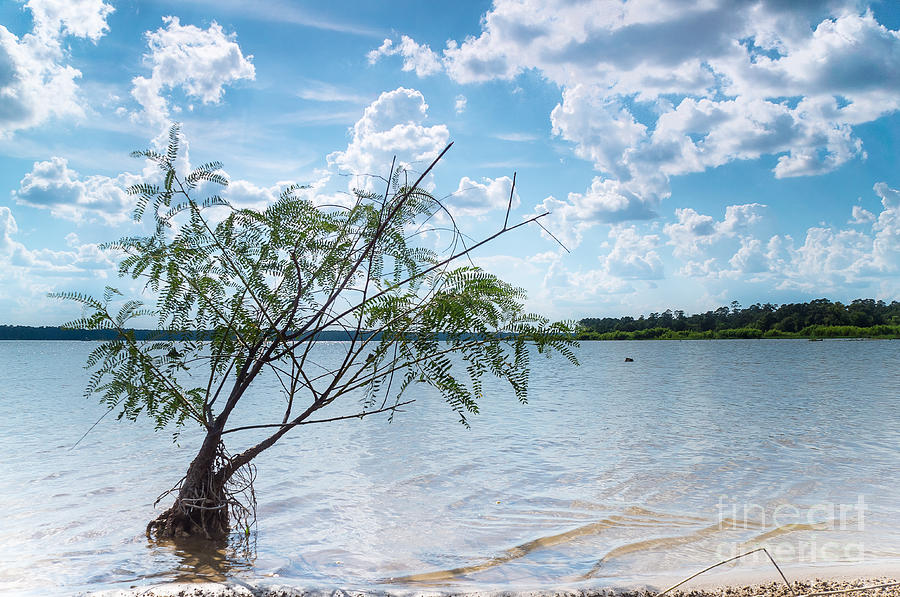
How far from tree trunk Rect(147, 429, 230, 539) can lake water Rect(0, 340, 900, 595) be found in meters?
0.27

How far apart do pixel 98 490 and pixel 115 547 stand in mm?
3910

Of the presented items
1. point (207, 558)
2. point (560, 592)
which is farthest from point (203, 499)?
point (560, 592)

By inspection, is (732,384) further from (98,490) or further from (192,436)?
(98,490)

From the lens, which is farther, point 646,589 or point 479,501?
point 479,501

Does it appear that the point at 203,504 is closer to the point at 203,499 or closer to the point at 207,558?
the point at 203,499

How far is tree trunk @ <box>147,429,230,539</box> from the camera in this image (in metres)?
6.52

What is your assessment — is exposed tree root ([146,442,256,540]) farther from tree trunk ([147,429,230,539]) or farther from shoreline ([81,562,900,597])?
shoreline ([81,562,900,597])

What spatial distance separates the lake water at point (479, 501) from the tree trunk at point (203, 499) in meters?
0.27

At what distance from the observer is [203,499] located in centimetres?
661

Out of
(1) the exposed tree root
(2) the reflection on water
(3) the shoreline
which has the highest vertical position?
(1) the exposed tree root

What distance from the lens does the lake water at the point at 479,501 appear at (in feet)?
22.8

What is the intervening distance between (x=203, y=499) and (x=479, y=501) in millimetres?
4764

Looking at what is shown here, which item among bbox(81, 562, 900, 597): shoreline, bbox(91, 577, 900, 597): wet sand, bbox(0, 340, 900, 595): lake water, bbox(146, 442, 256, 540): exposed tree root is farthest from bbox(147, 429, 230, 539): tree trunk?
bbox(91, 577, 900, 597): wet sand

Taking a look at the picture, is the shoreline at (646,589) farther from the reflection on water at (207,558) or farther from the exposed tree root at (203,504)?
the exposed tree root at (203,504)
